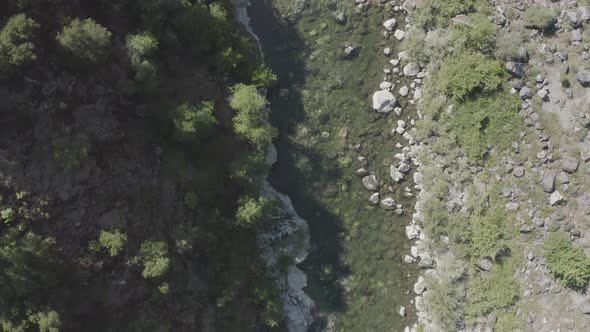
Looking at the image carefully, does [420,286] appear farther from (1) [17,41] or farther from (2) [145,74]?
(1) [17,41]

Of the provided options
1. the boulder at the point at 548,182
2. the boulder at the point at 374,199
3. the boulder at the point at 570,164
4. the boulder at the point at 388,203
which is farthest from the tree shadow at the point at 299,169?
the boulder at the point at 570,164

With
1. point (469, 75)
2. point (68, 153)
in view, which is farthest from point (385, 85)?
point (68, 153)

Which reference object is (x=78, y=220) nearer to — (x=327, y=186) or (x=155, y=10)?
(x=155, y=10)

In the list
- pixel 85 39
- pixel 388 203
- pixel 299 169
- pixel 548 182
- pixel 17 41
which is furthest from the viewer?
pixel 388 203

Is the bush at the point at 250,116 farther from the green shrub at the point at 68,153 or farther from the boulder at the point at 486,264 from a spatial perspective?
the boulder at the point at 486,264

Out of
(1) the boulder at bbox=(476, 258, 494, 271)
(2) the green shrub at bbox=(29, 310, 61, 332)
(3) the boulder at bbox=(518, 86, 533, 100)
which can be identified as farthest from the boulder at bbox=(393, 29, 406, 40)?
(2) the green shrub at bbox=(29, 310, 61, 332)

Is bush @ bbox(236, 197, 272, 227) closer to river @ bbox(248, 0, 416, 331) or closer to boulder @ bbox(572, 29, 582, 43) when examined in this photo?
river @ bbox(248, 0, 416, 331)

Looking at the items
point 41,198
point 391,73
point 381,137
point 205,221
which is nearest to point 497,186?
point 381,137
